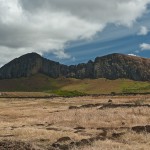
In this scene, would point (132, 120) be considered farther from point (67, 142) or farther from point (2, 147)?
point (2, 147)

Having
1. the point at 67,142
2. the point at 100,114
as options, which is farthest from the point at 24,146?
the point at 100,114

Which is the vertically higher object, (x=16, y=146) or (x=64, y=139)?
(x=64, y=139)

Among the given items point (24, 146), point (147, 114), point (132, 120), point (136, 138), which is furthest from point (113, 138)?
point (147, 114)

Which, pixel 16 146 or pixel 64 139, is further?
pixel 64 139

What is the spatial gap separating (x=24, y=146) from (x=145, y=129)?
10.6 m

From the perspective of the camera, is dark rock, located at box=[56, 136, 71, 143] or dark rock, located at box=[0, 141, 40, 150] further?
dark rock, located at box=[56, 136, 71, 143]

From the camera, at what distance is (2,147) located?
26.7 meters

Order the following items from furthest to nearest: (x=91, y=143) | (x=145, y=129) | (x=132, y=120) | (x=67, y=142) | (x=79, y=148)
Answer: (x=132, y=120) < (x=145, y=129) < (x=67, y=142) < (x=91, y=143) < (x=79, y=148)

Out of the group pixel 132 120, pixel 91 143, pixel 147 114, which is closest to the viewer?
pixel 91 143

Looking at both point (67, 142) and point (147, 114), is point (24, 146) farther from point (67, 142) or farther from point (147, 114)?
point (147, 114)

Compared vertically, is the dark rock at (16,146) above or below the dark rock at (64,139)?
below

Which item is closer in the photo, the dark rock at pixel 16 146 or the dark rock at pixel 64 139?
the dark rock at pixel 16 146

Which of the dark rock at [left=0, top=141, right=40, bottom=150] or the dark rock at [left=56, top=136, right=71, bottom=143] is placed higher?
the dark rock at [left=56, top=136, right=71, bottom=143]

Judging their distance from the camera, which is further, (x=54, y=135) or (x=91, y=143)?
(x=54, y=135)
